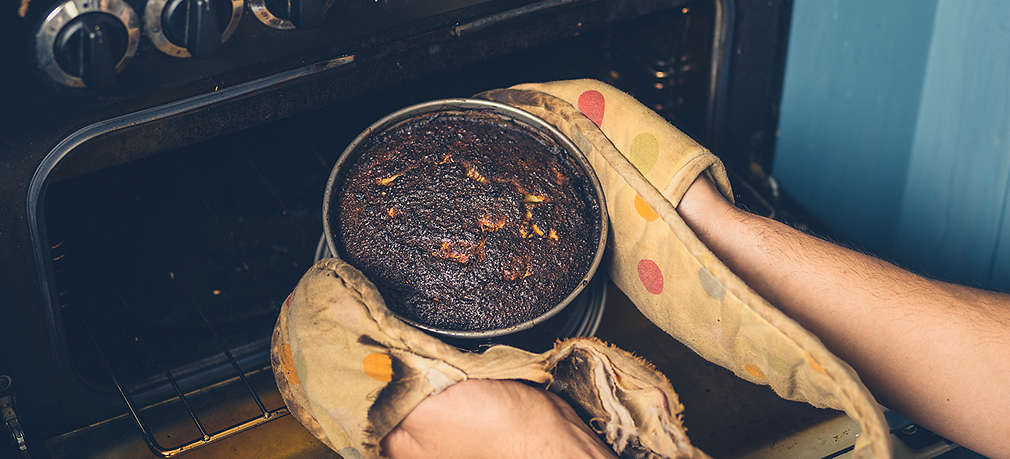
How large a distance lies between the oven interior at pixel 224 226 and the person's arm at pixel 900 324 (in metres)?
0.37

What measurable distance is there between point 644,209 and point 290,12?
1.69 ft

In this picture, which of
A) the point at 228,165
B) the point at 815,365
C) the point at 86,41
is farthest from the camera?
the point at 228,165

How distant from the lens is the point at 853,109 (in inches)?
56.1

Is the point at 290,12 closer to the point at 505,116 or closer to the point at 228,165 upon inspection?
the point at 505,116

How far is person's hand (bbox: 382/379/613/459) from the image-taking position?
995 millimetres

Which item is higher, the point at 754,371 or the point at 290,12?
the point at 290,12

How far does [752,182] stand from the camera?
5.10ft

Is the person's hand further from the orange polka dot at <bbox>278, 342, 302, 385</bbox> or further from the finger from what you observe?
the orange polka dot at <bbox>278, 342, 302, 385</bbox>

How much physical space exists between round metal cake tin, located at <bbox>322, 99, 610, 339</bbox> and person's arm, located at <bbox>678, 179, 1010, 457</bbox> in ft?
0.60

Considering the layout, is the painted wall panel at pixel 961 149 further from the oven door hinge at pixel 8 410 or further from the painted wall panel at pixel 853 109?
the oven door hinge at pixel 8 410

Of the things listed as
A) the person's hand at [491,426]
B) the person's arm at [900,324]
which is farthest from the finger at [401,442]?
the person's arm at [900,324]

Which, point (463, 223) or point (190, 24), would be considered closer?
point (190, 24)

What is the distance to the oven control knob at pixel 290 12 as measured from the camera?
2.98 ft

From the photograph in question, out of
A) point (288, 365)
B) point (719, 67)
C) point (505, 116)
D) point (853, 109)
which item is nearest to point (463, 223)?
point (505, 116)
